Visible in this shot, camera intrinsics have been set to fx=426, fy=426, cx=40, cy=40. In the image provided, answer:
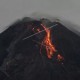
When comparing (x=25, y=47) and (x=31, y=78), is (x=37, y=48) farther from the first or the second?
(x=31, y=78)

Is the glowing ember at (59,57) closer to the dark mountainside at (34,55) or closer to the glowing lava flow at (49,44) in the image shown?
the dark mountainside at (34,55)

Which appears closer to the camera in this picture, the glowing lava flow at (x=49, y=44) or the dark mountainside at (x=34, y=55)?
the dark mountainside at (x=34, y=55)

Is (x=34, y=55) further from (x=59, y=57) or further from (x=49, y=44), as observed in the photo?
(x=59, y=57)

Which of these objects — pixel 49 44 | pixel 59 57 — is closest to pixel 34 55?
pixel 49 44

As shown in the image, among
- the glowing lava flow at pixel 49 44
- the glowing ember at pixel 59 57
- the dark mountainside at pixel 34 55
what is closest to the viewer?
the dark mountainside at pixel 34 55

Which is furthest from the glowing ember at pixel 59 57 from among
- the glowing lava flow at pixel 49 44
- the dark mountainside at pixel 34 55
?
the glowing lava flow at pixel 49 44

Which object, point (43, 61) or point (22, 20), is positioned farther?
point (22, 20)

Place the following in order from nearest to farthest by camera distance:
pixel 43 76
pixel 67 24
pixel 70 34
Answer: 1. pixel 43 76
2. pixel 70 34
3. pixel 67 24

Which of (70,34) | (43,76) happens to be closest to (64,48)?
(70,34)
